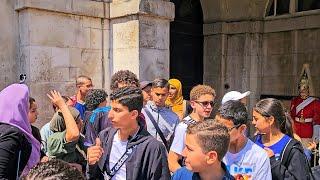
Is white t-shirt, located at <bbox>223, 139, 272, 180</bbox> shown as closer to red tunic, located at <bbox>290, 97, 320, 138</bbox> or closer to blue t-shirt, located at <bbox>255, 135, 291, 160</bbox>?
blue t-shirt, located at <bbox>255, 135, 291, 160</bbox>

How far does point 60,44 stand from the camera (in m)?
5.26

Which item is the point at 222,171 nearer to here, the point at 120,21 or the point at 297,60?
the point at 120,21

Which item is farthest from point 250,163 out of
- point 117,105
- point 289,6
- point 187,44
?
point 289,6

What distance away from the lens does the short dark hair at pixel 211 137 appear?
192cm

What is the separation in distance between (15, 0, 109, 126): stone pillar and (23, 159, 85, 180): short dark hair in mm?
3780

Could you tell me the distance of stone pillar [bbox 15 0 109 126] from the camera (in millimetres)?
4961

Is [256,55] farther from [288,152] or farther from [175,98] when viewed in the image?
[288,152]

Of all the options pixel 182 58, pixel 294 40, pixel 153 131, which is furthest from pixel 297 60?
pixel 153 131

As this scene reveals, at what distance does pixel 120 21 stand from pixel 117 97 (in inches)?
132

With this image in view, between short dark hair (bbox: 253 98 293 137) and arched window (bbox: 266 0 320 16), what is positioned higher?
arched window (bbox: 266 0 320 16)

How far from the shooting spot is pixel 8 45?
Answer: 16.3 ft

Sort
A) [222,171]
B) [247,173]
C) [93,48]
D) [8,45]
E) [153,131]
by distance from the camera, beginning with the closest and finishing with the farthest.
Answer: [222,171] → [247,173] → [153,131] → [8,45] → [93,48]

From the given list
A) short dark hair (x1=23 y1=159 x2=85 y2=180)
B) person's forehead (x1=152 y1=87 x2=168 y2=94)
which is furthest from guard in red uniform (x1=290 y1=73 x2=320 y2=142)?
short dark hair (x1=23 y1=159 x2=85 y2=180)

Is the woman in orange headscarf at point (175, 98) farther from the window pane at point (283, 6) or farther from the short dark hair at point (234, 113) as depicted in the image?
the window pane at point (283, 6)
